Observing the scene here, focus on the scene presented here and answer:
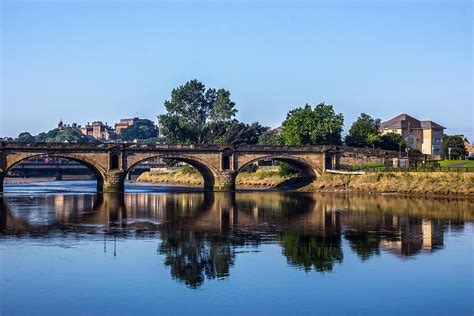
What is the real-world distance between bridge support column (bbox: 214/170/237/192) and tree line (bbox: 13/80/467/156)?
17.6 metres

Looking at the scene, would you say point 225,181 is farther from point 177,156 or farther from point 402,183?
point 402,183

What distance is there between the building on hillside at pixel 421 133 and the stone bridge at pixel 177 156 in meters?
47.6

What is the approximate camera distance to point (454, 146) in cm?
15738

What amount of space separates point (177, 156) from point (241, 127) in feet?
179

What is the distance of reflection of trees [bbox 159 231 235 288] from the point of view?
39784mm

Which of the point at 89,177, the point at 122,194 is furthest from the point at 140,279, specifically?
the point at 89,177

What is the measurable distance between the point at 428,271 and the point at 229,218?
28.9 m

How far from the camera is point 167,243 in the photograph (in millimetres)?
51344

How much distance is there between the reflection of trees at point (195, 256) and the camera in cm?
3978

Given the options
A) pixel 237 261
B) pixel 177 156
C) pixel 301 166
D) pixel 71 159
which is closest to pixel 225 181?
pixel 177 156

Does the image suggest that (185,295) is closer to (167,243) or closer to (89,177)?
(167,243)

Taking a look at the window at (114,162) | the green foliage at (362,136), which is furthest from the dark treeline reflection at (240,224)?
the green foliage at (362,136)

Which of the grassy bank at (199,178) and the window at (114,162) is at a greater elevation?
the window at (114,162)

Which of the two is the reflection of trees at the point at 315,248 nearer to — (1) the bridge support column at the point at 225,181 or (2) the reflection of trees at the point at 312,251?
(2) the reflection of trees at the point at 312,251
